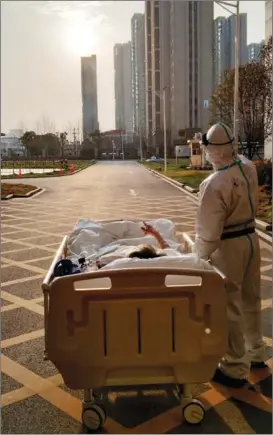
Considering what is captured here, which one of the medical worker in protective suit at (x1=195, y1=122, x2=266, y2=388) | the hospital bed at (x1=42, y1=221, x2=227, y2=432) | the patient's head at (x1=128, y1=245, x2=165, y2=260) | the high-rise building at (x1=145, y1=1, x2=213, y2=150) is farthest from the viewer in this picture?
the high-rise building at (x1=145, y1=1, x2=213, y2=150)

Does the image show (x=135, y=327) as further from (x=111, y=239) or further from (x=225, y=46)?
(x=225, y=46)

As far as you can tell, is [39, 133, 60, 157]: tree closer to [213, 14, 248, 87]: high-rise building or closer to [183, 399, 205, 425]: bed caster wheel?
[213, 14, 248, 87]: high-rise building

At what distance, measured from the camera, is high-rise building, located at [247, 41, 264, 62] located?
20.7 m

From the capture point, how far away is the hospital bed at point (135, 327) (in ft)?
9.48

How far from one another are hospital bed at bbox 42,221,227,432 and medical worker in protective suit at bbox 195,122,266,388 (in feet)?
1.80

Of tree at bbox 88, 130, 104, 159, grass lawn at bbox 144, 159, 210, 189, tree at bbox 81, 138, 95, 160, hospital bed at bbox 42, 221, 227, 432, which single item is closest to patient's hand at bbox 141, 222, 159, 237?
hospital bed at bbox 42, 221, 227, 432

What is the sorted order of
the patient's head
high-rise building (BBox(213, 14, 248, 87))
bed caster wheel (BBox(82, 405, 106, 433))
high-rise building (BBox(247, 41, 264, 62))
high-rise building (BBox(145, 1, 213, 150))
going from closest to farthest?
1. bed caster wheel (BBox(82, 405, 106, 433))
2. the patient's head
3. high-rise building (BBox(247, 41, 264, 62))
4. high-rise building (BBox(213, 14, 248, 87))
5. high-rise building (BBox(145, 1, 213, 150))

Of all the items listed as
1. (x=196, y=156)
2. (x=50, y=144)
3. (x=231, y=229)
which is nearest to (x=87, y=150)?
(x=50, y=144)

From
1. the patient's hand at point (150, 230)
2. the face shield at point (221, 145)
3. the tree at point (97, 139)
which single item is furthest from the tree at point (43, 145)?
the face shield at point (221, 145)

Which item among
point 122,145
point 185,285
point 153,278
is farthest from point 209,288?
point 122,145

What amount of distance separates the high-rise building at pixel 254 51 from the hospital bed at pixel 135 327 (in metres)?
19.3

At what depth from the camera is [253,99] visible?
22375 millimetres

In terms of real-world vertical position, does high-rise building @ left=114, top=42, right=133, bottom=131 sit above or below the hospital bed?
above

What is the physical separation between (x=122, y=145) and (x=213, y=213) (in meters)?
87.0
